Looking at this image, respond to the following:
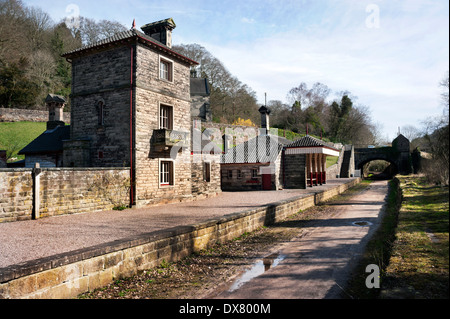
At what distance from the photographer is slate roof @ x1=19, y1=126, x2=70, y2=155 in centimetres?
1704

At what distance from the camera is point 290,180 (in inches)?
901

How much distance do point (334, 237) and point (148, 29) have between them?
49.1ft

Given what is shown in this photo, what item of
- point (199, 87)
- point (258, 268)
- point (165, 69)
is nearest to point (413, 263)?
point (258, 268)

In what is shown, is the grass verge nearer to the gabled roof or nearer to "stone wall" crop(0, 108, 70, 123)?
the gabled roof

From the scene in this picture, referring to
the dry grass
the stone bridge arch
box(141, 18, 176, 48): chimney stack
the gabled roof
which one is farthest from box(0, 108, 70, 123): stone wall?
the stone bridge arch

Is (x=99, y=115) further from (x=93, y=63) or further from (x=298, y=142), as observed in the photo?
(x=298, y=142)

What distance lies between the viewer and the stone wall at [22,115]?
3428 cm

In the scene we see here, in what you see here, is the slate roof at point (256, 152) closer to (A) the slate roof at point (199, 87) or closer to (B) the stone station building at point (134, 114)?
(B) the stone station building at point (134, 114)

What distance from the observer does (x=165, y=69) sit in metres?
15.6

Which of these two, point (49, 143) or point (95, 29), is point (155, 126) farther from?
point (95, 29)

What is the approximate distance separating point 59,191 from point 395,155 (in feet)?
140

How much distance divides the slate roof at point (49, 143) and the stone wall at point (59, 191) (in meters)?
5.88
